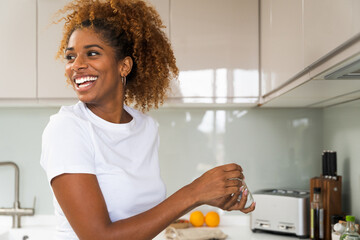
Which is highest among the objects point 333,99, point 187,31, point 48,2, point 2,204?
point 48,2

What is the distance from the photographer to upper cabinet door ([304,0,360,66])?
937 mm

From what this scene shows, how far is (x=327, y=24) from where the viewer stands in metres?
1.11

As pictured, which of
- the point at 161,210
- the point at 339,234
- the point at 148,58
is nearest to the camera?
the point at 161,210

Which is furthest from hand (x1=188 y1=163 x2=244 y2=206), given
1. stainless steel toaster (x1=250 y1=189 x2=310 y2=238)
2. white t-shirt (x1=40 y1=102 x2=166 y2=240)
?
stainless steel toaster (x1=250 y1=189 x2=310 y2=238)

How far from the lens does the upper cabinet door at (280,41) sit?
4.64ft

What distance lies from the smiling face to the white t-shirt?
4 cm

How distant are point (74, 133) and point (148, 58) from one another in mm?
417

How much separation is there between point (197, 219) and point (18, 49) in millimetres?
1235

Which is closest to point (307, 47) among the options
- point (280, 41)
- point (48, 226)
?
point (280, 41)

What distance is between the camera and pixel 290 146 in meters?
2.47

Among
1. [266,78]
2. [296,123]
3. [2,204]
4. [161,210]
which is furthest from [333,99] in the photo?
[2,204]

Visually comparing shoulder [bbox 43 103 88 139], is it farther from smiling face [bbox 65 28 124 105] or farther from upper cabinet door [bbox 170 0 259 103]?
upper cabinet door [bbox 170 0 259 103]

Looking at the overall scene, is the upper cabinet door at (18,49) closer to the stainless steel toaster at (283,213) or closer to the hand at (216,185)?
the stainless steel toaster at (283,213)

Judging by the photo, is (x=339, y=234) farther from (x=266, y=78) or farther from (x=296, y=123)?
(x=296, y=123)
